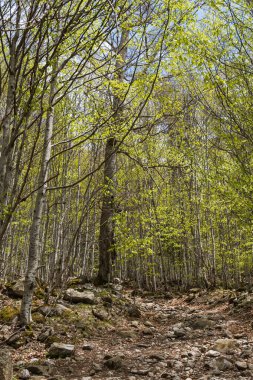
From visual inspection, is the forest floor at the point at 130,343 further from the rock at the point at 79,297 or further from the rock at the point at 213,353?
the rock at the point at 79,297

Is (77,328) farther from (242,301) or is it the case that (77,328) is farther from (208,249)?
(208,249)

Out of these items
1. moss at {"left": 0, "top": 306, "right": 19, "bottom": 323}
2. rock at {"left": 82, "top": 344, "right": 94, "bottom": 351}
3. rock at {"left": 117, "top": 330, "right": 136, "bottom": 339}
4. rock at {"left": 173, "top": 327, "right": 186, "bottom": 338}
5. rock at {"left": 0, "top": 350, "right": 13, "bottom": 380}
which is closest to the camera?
rock at {"left": 0, "top": 350, "right": 13, "bottom": 380}

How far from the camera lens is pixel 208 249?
16.2 m

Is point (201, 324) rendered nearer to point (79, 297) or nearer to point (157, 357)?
point (157, 357)

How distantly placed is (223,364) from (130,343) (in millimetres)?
2113

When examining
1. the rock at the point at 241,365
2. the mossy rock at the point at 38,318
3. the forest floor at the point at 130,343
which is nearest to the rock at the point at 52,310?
the forest floor at the point at 130,343

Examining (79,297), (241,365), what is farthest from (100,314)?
(241,365)

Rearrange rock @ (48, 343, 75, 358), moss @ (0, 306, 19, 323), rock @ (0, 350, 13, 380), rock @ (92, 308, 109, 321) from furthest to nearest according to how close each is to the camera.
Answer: rock @ (92, 308, 109, 321)
moss @ (0, 306, 19, 323)
rock @ (48, 343, 75, 358)
rock @ (0, 350, 13, 380)

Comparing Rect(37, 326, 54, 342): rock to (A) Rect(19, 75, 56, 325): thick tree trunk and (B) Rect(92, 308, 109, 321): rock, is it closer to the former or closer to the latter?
(A) Rect(19, 75, 56, 325): thick tree trunk

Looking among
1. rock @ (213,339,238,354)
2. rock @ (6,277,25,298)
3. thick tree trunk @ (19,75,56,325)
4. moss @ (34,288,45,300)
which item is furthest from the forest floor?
moss @ (34,288,45,300)

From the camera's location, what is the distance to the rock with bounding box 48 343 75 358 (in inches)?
190

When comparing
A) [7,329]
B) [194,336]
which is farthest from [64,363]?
[194,336]

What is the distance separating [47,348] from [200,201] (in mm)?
10098

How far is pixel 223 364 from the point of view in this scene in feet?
14.0
